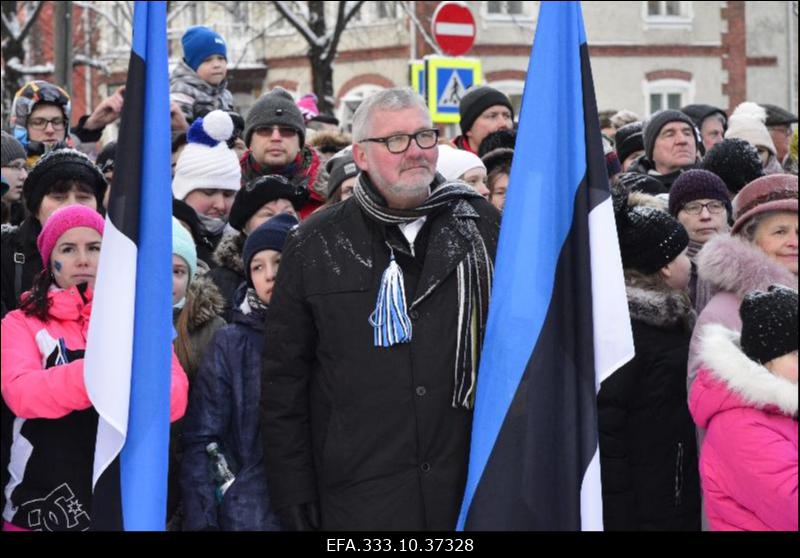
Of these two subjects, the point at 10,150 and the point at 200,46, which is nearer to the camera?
the point at 10,150

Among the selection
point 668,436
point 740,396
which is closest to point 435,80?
point 668,436

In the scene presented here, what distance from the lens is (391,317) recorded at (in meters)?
4.05

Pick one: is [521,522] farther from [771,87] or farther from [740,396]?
[771,87]

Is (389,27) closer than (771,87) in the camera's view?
Yes

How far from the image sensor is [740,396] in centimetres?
A: 396

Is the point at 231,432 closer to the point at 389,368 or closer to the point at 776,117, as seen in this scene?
the point at 389,368

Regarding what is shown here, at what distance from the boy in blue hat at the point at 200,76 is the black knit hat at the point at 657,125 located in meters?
2.61

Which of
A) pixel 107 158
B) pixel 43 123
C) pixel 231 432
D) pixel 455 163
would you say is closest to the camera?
pixel 231 432

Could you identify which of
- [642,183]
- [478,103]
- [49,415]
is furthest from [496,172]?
[49,415]

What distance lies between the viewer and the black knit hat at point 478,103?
24.5ft

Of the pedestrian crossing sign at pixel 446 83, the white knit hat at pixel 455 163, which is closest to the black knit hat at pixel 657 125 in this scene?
the white knit hat at pixel 455 163

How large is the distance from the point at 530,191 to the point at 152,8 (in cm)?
122

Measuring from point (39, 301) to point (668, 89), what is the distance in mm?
26075

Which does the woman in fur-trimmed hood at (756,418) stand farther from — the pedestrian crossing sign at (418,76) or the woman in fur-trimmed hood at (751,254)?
the pedestrian crossing sign at (418,76)
